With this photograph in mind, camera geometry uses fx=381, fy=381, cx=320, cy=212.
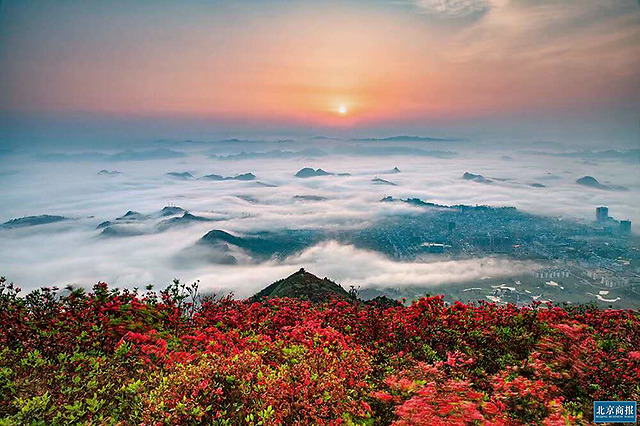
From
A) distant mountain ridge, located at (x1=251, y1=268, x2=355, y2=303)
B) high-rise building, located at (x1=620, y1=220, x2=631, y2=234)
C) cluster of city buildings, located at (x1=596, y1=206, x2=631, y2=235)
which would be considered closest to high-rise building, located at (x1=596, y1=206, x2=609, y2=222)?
cluster of city buildings, located at (x1=596, y1=206, x2=631, y2=235)

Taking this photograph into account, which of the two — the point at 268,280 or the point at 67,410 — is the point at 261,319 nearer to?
the point at 67,410

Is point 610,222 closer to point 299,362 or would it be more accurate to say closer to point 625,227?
point 625,227

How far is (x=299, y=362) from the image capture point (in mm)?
5684

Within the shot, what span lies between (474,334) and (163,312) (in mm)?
→ 5947

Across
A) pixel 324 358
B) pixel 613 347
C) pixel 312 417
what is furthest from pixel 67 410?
pixel 613 347

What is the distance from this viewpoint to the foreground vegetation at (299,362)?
457 centimetres

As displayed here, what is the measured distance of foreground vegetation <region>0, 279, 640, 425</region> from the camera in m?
4.57

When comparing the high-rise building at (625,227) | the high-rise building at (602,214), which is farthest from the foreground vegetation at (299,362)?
the high-rise building at (602,214)

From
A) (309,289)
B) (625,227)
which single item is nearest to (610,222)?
(625,227)

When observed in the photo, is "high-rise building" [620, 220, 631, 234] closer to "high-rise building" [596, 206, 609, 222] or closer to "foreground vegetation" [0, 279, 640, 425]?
"high-rise building" [596, 206, 609, 222]

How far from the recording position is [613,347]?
264 inches

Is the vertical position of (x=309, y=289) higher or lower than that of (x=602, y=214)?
higher

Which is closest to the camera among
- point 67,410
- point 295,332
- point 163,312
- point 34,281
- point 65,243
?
point 67,410

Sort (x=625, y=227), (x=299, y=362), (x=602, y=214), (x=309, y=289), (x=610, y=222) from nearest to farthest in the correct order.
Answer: (x=299, y=362) < (x=309, y=289) < (x=625, y=227) < (x=610, y=222) < (x=602, y=214)
